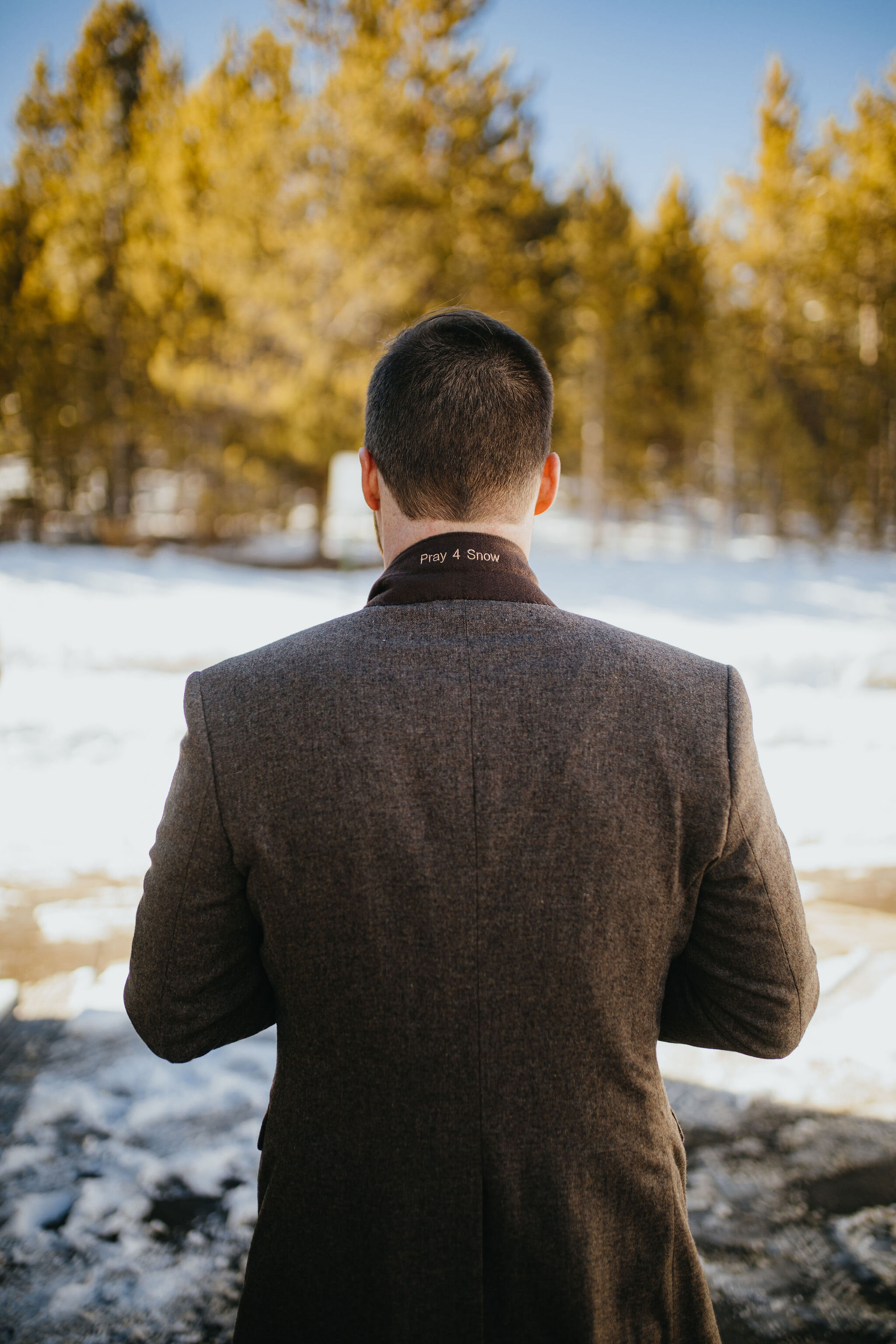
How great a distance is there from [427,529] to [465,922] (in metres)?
0.51

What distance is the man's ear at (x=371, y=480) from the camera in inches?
46.2

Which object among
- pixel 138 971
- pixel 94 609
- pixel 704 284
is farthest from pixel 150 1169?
pixel 704 284

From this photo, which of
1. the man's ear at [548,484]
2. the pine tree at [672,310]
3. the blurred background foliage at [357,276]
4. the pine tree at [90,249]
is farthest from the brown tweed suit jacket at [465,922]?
the pine tree at [672,310]

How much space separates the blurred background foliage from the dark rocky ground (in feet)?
48.7

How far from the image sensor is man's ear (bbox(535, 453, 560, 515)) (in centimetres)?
126

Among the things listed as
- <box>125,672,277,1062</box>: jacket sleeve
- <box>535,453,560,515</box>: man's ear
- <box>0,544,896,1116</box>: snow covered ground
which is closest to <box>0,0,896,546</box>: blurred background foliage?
<box>0,544,896,1116</box>: snow covered ground

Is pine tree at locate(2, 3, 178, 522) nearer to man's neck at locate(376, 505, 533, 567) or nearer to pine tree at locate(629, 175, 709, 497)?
pine tree at locate(629, 175, 709, 497)

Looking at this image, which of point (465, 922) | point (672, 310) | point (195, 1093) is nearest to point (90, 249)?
point (672, 310)

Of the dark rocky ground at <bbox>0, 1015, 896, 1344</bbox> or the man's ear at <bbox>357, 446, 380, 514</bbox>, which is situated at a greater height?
the man's ear at <bbox>357, 446, 380, 514</bbox>

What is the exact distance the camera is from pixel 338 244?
1661cm

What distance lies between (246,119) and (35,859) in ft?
58.1

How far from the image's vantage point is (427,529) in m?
1.11

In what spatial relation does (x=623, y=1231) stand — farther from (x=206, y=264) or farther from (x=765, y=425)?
(x=765, y=425)

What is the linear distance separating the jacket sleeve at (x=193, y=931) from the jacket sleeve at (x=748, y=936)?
0.62 m
